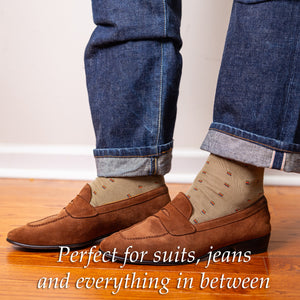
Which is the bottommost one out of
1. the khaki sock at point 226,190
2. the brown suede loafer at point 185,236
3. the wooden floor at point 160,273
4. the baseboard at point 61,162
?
the baseboard at point 61,162

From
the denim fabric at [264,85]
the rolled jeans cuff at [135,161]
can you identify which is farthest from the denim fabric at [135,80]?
the denim fabric at [264,85]

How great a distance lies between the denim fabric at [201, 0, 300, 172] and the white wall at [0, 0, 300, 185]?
0.56m

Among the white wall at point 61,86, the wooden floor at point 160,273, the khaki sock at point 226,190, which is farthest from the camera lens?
the white wall at point 61,86

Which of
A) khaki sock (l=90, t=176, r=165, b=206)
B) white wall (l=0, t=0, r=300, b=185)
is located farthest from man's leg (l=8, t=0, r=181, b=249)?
white wall (l=0, t=0, r=300, b=185)

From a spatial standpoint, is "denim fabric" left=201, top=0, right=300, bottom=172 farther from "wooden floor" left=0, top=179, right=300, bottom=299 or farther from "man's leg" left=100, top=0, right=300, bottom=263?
"wooden floor" left=0, top=179, right=300, bottom=299

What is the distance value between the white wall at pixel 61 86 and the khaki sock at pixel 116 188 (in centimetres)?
55

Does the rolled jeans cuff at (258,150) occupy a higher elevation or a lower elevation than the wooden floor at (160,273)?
higher

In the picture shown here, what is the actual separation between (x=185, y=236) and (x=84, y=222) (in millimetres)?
190

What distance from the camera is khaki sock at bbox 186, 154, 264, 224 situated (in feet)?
2.15

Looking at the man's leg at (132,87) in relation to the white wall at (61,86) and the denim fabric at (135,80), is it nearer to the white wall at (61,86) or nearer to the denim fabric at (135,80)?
the denim fabric at (135,80)

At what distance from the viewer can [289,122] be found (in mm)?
578

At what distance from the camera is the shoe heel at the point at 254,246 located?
67cm

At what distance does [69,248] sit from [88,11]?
792 mm

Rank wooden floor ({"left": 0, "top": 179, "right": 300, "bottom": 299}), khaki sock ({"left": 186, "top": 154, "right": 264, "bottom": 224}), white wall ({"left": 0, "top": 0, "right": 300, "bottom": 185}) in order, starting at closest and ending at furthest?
wooden floor ({"left": 0, "top": 179, "right": 300, "bottom": 299})
khaki sock ({"left": 186, "top": 154, "right": 264, "bottom": 224})
white wall ({"left": 0, "top": 0, "right": 300, "bottom": 185})
